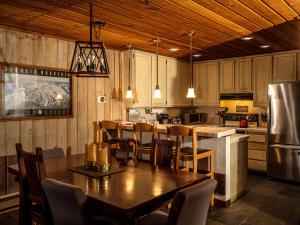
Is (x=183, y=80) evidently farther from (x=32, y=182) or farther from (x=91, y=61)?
(x=32, y=182)

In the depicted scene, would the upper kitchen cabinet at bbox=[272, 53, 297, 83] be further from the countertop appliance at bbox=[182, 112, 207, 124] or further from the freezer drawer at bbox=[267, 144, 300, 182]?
the countertop appliance at bbox=[182, 112, 207, 124]

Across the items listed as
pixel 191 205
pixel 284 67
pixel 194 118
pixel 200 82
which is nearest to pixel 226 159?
pixel 191 205

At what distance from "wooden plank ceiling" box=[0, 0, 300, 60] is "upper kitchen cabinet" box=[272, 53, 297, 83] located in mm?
494

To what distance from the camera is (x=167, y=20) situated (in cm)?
331

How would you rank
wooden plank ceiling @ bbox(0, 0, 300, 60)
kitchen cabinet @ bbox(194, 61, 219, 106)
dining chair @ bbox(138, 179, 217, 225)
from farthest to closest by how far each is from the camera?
kitchen cabinet @ bbox(194, 61, 219, 106)
wooden plank ceiling @ bbox(0, 0, 300, 60)
dining chair @ bbox(138, 179, 217, 225)

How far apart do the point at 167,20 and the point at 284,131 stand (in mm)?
2735

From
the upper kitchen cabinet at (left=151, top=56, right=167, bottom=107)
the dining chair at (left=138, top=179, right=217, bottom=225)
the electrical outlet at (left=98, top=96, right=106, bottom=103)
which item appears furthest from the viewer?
the upper kitchen cabinet at (left=151, top=56, right=167, bottom=107)

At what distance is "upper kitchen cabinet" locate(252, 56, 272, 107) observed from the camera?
5.33 m

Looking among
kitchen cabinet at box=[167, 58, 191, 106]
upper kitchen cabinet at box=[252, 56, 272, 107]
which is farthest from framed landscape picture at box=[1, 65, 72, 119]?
upper kitchen cabinet at box=[252, 56, 272, 107]

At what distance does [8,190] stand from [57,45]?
2116mm

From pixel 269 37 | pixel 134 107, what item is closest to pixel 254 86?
pixel 269 37

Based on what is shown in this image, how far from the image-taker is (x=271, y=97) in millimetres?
4766

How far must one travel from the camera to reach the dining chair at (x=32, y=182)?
7.02 ft

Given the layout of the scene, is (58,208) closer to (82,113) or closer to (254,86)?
(82,113)
